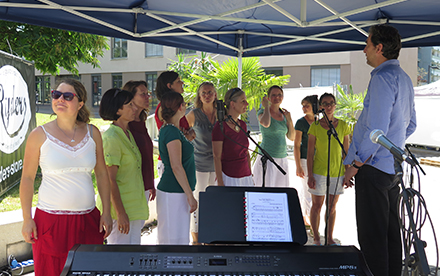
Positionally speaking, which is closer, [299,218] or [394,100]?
[299,218]

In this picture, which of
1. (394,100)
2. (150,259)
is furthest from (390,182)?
(150,259)

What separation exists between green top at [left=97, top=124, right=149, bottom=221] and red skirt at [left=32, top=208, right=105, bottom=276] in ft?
1.53

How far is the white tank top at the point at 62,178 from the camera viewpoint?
7.07 ft

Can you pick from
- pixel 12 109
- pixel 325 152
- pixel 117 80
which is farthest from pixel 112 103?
pixel 117 80

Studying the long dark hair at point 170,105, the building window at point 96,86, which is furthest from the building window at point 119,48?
the long dark hair at point 170,105

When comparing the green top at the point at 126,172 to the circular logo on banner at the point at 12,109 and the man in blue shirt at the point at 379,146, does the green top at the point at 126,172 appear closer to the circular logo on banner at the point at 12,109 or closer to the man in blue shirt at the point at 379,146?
the man in blue shirt at the point at 379,146

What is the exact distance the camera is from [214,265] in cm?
151

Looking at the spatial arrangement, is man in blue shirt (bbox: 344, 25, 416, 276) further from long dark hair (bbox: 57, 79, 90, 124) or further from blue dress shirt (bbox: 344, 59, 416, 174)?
long dark hair (bbox: 57, 79, 90, 124)

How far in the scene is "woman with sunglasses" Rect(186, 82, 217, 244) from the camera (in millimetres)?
3928

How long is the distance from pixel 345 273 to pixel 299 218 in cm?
32

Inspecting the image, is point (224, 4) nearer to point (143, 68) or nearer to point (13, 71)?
point (13, 71)

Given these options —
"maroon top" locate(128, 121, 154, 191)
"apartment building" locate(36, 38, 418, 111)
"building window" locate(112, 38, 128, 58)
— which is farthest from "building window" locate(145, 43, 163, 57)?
"maroon top" locate(128, 121, 154, 191)

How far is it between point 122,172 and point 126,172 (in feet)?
0.09

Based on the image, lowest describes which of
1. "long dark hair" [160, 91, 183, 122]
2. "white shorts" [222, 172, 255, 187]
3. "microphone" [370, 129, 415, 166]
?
"white shorts" [222, 172, 255, 187]
